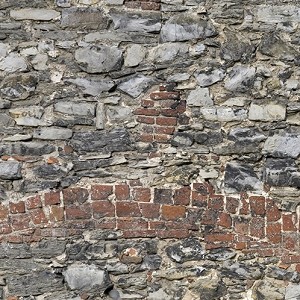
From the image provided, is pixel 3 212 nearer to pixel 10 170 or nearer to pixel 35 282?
pixel 10 170

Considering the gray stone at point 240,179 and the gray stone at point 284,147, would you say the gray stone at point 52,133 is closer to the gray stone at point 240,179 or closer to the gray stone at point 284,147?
the gray stone at point 240,179

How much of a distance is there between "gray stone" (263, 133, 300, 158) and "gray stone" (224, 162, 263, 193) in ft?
0.60

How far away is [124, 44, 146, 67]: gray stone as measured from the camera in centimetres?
394

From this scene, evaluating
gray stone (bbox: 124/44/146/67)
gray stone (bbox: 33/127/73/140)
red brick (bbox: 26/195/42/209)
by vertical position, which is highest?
gray stone (bbox: 124/44/146/67)

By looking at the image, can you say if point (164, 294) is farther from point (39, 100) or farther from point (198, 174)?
point (39, 100)

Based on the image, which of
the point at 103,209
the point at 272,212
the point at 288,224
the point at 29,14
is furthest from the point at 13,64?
the point at 288,224

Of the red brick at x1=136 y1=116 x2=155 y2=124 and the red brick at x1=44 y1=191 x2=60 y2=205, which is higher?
the red brick at x1=136 y1=116 x2=155 y2=124

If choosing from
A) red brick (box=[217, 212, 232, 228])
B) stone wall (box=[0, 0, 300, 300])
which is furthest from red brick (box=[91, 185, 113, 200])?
red brick (box=[217, 212, 232, 228])

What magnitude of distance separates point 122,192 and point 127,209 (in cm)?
12

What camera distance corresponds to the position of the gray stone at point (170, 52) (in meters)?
3.94

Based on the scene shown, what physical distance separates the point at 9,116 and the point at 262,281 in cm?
199

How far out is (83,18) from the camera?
155 inches

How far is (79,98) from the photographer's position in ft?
12.9

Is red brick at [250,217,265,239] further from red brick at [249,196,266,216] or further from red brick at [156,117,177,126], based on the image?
red brick at [156,117,177,126]
